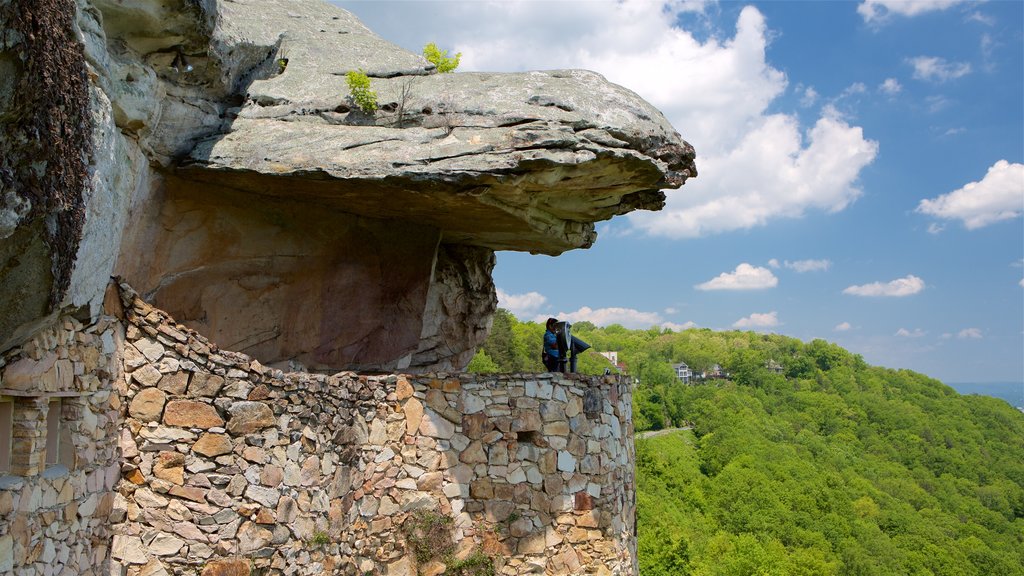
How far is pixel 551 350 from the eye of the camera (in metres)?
11.6

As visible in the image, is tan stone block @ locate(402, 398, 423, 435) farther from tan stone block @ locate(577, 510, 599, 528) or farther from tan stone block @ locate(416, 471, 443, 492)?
tan stone block @ locate(577, 510, 599, 528)

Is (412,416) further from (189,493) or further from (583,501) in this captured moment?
(189,493)

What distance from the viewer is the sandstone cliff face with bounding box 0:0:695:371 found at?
7246mm

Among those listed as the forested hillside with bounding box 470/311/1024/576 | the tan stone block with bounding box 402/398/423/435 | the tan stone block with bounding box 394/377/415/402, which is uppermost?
the tan stone block with bounding box 394/377/415/402

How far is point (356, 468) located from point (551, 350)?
12.3 ft

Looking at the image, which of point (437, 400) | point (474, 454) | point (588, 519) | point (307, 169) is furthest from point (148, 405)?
point (588, 519)

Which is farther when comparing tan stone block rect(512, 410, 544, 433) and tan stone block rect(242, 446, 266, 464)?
tan stone block rect(512, 410, 544, 433)

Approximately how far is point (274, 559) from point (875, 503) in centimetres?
4811

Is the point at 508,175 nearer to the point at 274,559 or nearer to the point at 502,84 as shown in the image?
the point at 502,84

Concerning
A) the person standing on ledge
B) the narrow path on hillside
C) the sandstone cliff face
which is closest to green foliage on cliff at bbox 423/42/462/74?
the sandstone cliff face

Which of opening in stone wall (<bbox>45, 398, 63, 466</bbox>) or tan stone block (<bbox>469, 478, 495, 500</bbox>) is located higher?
opening in stone wall (<bbox>45, 398, 63, 466</bbox>)

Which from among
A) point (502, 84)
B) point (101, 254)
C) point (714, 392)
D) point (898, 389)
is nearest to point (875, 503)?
point (714, 392)

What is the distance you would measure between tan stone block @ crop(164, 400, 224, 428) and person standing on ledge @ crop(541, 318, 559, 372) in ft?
17.6

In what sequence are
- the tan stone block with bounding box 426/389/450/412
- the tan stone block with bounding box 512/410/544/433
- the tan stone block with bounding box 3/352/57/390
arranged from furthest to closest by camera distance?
1. the tan stone block with bounding box 512/410/544/433
2. the tan stone block with bounding box 426/389/450/412
3. the tan stone block with bounding box 3/352/57/390
